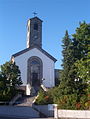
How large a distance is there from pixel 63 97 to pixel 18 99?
36.8ft

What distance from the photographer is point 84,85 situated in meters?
33.3

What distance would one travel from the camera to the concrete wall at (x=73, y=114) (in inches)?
1107

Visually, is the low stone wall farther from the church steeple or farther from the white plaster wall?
the church steeple

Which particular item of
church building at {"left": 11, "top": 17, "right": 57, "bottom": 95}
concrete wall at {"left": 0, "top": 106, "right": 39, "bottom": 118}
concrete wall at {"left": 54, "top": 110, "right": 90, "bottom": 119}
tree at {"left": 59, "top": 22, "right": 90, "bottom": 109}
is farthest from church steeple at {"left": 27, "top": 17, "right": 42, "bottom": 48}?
concrete wall at {"left": 54, "top": 110, "right": 90, "bottom": 119}

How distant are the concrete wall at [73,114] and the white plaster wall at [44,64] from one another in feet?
68.0

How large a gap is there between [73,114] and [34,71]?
23636 mm

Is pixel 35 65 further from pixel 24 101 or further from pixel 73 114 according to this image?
pixel 73 114

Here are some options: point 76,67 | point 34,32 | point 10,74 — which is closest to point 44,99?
point 76,67

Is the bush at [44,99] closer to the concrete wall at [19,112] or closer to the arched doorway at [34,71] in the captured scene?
the concrete wall at [19,112]

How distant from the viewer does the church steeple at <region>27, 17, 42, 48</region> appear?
178 ft

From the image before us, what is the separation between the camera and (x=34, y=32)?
179ft

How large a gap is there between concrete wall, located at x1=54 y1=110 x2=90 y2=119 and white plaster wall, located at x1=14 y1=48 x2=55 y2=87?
68.0 feet

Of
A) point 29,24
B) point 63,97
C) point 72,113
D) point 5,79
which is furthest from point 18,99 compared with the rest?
point 29,24

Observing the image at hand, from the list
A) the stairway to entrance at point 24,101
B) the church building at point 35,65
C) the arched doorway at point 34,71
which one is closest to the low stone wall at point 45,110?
the stairway to entrance at point 24,101
